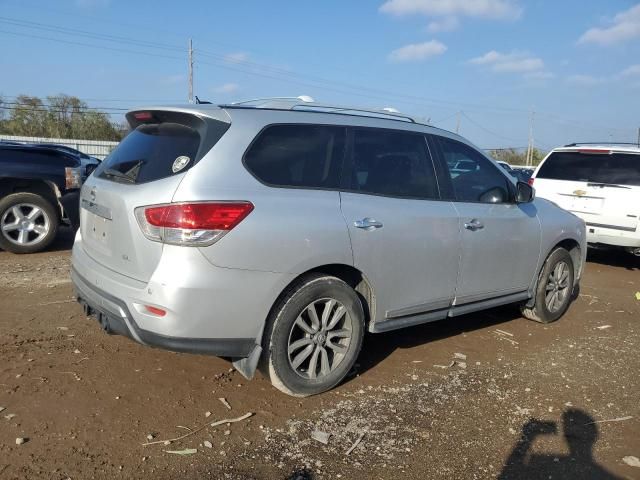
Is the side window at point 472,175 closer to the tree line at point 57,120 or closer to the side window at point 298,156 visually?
the side window at point 298,156

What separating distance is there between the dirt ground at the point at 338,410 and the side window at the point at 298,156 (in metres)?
1.45

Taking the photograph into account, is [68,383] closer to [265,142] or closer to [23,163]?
[265,142]

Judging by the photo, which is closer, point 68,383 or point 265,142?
point 265,142

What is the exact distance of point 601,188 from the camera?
8266mm

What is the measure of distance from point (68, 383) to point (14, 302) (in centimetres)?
212

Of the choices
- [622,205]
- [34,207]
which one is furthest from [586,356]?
[34,207]

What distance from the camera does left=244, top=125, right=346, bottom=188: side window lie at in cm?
347

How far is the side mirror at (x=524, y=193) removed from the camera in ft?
16.5

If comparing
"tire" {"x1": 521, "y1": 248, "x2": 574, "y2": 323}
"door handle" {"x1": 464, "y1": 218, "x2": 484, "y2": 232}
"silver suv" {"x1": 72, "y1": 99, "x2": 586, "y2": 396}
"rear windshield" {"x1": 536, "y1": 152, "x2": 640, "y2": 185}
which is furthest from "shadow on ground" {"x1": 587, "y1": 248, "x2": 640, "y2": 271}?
"silver suv" {"x1": 72, "y1": 99, "x2": 586, "y2": 396}

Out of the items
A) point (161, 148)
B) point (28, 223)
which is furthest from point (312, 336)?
point (28, 223)

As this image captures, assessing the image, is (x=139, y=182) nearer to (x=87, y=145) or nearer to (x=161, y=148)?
(x=161, y=148)

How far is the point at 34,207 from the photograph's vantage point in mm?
7617

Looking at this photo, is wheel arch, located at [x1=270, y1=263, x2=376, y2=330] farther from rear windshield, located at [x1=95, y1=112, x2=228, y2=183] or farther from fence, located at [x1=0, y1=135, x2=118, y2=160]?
fence, located at [x1=0, y1=135, x2=118, y2=160]

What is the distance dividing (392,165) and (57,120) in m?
45.9
